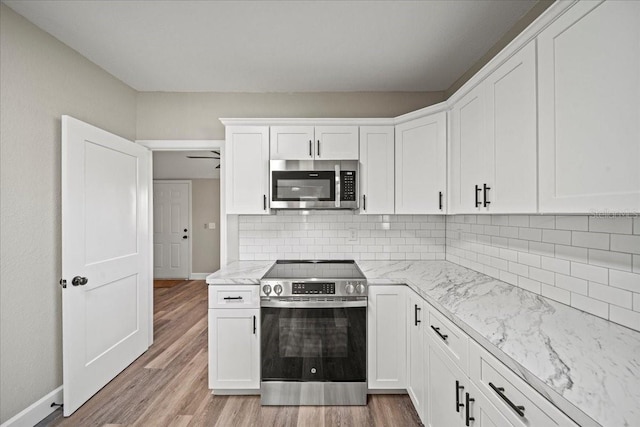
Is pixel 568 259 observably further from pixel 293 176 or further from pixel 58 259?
pixel 58 259

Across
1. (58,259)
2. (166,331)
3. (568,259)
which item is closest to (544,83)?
(568,259)

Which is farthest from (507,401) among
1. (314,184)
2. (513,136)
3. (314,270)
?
(314,184)

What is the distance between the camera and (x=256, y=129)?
8.71ft

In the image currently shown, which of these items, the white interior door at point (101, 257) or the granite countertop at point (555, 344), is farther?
the white interior door at point (101, 257)

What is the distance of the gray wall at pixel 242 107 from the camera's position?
3.02 meters

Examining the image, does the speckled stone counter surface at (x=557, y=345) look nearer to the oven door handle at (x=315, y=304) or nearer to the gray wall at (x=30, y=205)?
the oven door handle at (x=315, y=304)

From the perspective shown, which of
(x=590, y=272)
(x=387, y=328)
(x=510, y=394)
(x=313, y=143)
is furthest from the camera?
(x=313, y=143)

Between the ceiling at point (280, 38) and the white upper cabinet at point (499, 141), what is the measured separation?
508 mm

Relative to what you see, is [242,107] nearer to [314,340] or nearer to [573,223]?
[314,340]

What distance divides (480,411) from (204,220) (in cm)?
582

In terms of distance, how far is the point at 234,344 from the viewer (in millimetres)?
2256

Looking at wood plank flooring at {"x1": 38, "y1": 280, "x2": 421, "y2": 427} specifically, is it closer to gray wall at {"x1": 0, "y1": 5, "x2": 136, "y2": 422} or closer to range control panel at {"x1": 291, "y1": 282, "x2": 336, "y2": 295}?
gray wall at {"x1": 0, "y1": 5, "x2": 136, "y2": 422}

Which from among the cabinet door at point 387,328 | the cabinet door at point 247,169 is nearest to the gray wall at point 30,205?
the cabinet door at point 247,169

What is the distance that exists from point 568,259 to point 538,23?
112 cm
